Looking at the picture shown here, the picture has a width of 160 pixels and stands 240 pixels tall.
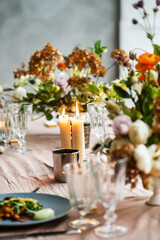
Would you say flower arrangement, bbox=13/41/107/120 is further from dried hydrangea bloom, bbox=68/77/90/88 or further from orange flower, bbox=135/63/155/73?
orange flower, bbox=135/63/155/73

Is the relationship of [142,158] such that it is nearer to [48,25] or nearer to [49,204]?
[49,204]

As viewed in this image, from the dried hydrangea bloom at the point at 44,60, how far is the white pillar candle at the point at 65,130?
0.77 metres

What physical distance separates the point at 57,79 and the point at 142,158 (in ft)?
4.90

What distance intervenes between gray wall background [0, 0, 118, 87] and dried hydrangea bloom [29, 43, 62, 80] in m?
3.09

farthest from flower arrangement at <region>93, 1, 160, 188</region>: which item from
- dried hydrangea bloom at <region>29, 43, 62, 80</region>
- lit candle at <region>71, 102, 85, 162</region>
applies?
dried hydrangea bloom at <region>29, 43, 62, 80</region>

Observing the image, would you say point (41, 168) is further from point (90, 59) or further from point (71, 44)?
point (71, 44)

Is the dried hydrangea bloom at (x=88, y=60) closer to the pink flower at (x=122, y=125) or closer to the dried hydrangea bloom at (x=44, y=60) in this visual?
the dried hydrangea bloom at (x=44, y=60)

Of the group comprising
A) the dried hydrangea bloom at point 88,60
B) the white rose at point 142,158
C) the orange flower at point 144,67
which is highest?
the dried hydrangea bloom at point 88,60

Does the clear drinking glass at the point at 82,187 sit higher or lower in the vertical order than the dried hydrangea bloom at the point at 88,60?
lower

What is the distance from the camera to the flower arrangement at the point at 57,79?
2342mm

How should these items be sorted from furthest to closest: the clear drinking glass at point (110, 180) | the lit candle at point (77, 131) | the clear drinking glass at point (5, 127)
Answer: the clear drinking glass at point (5, 127)
the lit candle at point (77, 131)
the clear drinking glass at point (110, 180)

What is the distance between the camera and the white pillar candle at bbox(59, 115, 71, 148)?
1787 millimetres

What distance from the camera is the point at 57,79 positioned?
96.3 inches

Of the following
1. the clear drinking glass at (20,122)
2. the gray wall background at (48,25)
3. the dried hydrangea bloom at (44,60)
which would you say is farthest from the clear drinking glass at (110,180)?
Answer: the gray wall background at (48,25)
